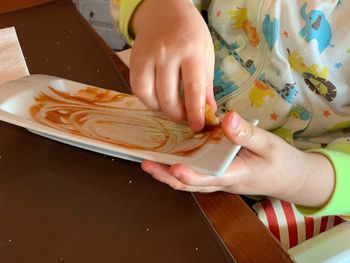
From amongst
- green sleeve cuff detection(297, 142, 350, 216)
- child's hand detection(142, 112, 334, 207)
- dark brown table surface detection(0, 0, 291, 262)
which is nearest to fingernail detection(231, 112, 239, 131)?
child's hand detection(142, 112, 334, 207)

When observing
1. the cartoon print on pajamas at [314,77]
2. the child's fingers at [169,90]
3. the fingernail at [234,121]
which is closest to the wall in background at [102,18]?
the cartoon print on pajamas at [314,77]

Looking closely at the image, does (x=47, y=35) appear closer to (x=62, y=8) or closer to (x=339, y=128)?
(x=62, y=8)

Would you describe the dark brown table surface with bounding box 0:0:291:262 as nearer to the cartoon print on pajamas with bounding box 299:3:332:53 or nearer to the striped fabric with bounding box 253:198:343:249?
the striped fabric with bounding box 253:198:343:249

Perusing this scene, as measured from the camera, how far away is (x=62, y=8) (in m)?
0.80

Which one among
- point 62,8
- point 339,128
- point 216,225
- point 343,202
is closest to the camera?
point 216,225

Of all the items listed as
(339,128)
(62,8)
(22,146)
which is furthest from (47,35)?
(339,128)

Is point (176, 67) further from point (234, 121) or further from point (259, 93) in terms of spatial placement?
point (259, 93)

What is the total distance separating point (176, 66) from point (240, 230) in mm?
187

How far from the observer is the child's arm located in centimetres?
47

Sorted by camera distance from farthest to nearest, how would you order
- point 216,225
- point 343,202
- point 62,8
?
point 62,8
point 343,202
point 216,225

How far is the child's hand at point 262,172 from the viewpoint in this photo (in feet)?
1.33

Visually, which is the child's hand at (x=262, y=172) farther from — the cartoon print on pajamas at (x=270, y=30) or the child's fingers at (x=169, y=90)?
the cartoon print on pajamas at (x=270, y=30)

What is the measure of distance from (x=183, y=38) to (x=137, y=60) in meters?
0.06

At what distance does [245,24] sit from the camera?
0.70 m
